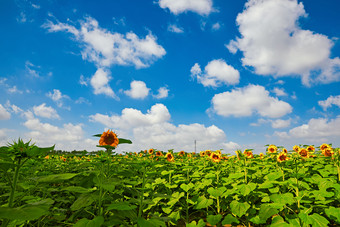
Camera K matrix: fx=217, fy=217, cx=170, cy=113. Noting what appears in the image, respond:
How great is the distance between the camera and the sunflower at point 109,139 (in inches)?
113

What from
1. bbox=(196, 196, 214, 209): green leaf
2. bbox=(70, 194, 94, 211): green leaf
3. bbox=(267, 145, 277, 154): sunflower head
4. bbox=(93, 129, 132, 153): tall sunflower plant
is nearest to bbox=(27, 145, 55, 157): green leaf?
bbox=(70, 194, 94, 211): green leaf

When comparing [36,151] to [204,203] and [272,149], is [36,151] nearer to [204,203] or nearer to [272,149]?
[204,203]

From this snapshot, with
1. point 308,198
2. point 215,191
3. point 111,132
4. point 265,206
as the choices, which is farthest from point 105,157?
point 308,198

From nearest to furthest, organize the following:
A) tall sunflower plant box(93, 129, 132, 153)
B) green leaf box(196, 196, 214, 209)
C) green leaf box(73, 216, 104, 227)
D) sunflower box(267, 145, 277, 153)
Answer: green leaf box(73, 216, 104, 227), tall sunflower plant box(93, 129, 132, 153), green leaf box(196, 196, 214, 209), sunflower box(267, 145, 277, 153)

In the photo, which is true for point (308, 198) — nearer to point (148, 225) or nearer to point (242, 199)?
point (242, 199)

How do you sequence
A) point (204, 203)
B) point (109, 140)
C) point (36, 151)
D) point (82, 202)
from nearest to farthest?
point (36, 151) → point (82, 202) → point (109, 140) → point (204, 203)

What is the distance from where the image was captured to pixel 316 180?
357 cm

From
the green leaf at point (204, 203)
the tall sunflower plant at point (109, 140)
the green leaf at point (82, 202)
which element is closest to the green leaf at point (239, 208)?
the green leaf at point (204, 203)

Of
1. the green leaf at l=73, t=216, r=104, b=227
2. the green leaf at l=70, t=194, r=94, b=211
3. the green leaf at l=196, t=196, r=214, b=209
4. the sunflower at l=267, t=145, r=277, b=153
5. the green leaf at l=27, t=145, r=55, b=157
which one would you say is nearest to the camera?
the green leaf at l=27, t=145, r=55, b=157

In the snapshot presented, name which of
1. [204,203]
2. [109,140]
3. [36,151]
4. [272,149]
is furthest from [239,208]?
[272,149]

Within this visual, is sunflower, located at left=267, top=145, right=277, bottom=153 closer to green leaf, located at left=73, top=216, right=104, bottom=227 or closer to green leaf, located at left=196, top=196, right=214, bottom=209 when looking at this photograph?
green leaf, located at left=196, top=196, right=214, bottom=209

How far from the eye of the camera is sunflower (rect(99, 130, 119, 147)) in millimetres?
2864

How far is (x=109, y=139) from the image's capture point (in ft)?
9.48

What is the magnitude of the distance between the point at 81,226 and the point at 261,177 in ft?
12.1
